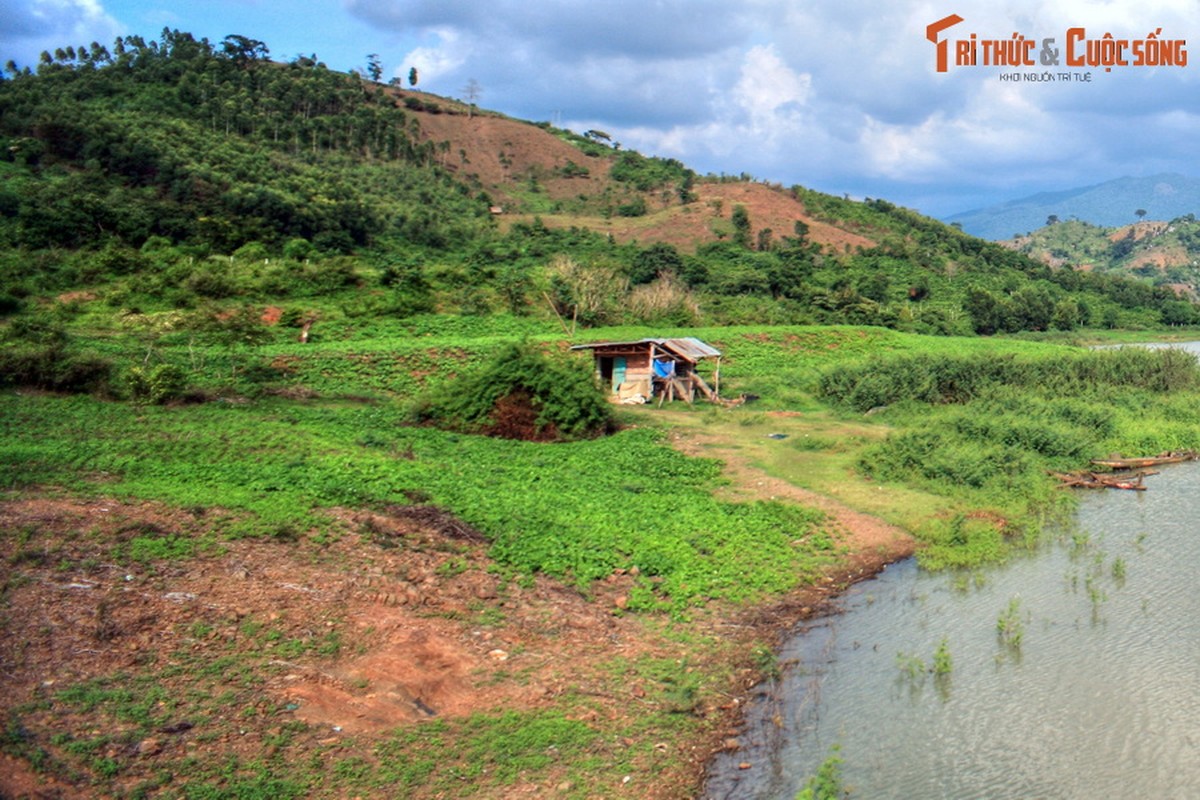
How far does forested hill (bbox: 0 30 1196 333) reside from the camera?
36.2 metres

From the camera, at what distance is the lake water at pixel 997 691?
26.8 feet

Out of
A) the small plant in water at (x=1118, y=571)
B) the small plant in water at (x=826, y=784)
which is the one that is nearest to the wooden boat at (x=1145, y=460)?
the small plant in water at (x=1118, y=571)

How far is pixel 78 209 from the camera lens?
36781mm

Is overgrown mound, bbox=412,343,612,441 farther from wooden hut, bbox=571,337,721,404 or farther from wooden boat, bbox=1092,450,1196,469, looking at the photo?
wooden boat, bbox=1092,450,1196,469

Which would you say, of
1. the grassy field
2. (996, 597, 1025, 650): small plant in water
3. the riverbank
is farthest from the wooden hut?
(996, 597, 1025, 650): small plant in water

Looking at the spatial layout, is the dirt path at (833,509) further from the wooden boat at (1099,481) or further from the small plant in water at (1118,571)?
the wooden boat at (1099,481)

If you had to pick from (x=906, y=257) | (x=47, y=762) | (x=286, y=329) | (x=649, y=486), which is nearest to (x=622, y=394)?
(x=649, y=486)

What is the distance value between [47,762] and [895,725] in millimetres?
7470

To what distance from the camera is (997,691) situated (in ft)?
32.4

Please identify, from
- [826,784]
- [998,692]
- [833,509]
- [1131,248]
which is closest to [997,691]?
[998,692]

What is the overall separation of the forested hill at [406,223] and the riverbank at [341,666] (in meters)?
23.7

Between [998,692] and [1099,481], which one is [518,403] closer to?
[998,692]

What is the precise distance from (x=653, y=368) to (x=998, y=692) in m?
17.2

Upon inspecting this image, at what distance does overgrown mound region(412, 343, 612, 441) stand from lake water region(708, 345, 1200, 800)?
8675mm
